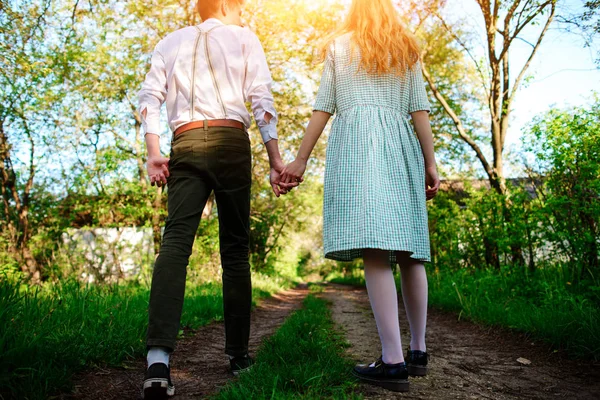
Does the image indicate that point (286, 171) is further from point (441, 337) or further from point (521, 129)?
point (521, 129)

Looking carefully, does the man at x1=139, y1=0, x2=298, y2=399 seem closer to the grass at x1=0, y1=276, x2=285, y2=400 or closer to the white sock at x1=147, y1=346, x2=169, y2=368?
the white sock at x1=147, y1=346, x2=169, y2=368

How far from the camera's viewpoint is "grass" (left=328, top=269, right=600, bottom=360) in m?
2.92

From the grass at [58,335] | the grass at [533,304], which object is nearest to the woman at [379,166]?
the grass at [533,304]

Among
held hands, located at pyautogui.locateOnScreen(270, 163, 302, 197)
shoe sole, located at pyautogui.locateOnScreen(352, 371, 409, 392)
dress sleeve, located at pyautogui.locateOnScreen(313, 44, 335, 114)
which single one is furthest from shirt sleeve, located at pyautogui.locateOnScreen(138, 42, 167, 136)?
shoe sole, located at pyautogui.locateOnScreen(352, 371, 409, 392)

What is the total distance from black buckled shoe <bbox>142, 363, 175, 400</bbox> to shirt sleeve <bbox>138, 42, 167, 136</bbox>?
1.14 metres

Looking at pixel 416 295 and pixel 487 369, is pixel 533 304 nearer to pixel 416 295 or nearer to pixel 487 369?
pixel 487 369

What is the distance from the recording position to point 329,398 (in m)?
1.74

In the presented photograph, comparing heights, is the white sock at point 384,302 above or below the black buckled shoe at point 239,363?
above

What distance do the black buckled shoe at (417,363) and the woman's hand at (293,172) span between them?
1141 mm

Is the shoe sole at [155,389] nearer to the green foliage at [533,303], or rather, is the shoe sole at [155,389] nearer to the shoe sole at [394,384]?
the shoe sole at [394,384]

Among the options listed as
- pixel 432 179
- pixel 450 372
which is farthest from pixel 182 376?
pixel 432 179

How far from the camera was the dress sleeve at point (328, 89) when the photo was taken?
2.42 meters

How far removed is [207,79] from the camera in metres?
2.36

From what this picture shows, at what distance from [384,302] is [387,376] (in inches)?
13.2
